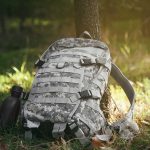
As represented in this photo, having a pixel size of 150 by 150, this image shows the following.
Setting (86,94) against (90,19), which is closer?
(86,94)

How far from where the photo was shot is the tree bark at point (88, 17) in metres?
5.80

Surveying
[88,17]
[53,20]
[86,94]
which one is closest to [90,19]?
[88,17]

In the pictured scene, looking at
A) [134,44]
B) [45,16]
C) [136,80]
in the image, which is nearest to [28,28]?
[45,16]

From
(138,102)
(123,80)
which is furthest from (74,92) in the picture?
(138,102)

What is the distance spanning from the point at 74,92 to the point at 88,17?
Answer: 119 cm

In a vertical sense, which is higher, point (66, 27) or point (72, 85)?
point (66, 27)

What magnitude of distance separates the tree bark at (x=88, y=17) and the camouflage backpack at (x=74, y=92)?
1.18 ft

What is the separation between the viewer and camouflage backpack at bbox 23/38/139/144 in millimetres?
4805

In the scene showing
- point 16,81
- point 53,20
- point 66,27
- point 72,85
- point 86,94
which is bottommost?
point 86,94

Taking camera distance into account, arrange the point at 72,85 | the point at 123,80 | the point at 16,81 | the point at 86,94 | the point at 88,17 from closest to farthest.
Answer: the point at 86,94, the point at 72,85, the point at 123,80, the point at 88,17, the point at 16,81

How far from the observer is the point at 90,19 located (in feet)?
19.1

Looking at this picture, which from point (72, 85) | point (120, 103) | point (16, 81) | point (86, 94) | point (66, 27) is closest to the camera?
point (86, 94)

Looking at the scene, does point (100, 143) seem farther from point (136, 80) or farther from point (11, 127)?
point (136, 80)

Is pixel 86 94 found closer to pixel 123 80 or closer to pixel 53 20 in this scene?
pixel 123 80
